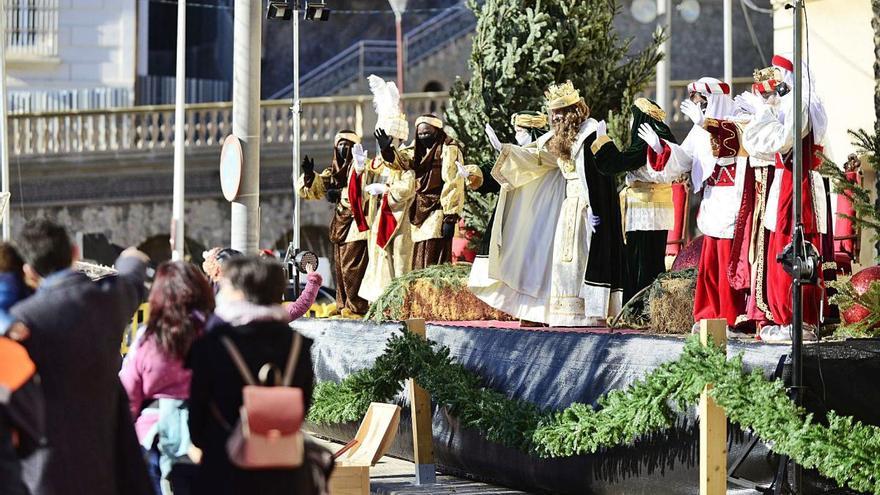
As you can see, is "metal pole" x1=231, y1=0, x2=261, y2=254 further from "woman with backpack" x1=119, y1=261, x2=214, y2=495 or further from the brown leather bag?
the brown leather bag

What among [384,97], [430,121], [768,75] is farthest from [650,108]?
[384,97]

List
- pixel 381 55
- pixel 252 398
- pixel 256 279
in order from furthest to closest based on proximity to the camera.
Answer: pixel 381 55 < pixel 256 279 < pixel 252 398

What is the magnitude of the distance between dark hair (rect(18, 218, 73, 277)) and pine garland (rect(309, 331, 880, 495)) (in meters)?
3.78

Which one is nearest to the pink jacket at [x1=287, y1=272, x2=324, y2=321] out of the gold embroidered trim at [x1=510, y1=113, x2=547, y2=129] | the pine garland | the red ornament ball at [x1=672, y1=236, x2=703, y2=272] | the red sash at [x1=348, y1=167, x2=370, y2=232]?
the pine garland

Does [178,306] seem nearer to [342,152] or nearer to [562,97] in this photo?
[562,97]

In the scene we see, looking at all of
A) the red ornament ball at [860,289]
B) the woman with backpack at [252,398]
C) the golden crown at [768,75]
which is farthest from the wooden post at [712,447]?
the woman with backpack at [252,398]

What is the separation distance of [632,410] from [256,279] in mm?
3806

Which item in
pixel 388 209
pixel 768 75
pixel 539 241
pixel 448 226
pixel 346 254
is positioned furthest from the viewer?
pixel 346 254

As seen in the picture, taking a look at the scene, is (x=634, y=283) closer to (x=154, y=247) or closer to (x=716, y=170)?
(x=716, y=170)

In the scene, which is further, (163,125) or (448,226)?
(163,125)

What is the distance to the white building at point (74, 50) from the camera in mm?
34812

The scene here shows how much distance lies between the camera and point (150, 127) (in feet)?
105

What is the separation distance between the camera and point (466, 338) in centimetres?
1177

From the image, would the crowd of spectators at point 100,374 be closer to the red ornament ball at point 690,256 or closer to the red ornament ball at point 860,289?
the red ornament ball at point 860,289
